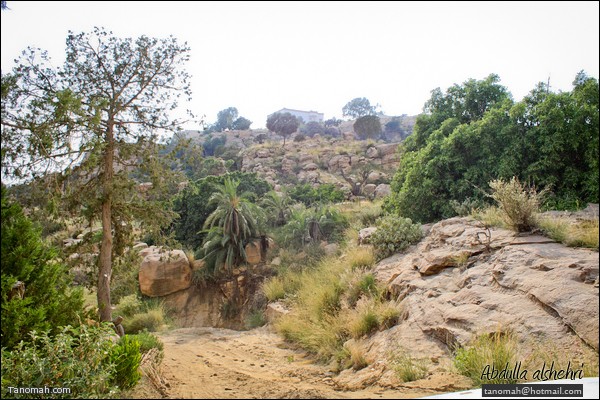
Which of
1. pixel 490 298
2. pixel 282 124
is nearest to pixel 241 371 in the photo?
pixel 490 298

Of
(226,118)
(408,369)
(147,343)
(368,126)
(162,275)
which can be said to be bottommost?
(162,275)

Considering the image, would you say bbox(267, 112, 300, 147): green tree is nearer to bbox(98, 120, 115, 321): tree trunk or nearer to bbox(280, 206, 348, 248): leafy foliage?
bbox(280, 206, 348, 248): leafy foliage

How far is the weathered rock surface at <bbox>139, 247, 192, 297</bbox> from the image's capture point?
492 inches

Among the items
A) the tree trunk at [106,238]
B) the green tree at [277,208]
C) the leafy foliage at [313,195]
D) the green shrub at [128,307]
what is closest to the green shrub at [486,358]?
the tree trunk at [106,238]

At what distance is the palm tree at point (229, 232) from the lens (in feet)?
43.8

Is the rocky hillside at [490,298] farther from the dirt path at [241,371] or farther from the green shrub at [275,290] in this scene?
the green shrub at [275,290]

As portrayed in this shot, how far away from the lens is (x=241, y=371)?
5859 mm

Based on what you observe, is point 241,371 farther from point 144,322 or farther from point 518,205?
point 144,322

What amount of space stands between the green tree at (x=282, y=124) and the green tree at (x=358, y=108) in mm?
30698

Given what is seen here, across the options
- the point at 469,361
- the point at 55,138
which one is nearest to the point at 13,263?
the point at 55,138

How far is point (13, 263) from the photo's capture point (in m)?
4.06

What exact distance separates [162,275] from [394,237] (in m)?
7.80

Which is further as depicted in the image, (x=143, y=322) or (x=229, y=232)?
(x=229, y=232)

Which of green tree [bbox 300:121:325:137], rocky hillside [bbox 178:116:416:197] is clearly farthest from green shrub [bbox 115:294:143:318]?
green tree [bbox 300:121:325:137]
